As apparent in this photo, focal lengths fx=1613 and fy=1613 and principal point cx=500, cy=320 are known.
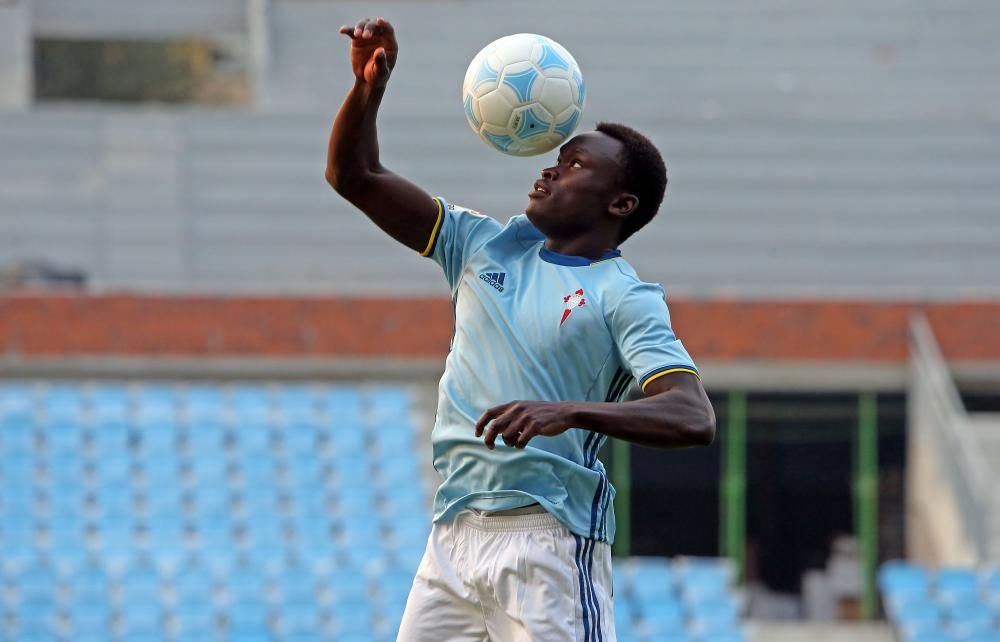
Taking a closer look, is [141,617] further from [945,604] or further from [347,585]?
[945,604]

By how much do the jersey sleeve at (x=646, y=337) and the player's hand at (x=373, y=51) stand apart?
0.88 m

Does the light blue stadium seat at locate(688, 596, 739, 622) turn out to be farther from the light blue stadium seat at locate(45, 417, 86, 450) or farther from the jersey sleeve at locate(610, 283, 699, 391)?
the jersey sleeve at locate(610, 283, 699, 391)

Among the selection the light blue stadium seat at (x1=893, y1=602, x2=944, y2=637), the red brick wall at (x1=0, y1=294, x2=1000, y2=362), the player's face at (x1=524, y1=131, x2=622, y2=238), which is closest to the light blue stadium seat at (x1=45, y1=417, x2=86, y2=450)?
the red brick wall at (x1=0, y1=294, x2=1000, y2=362)

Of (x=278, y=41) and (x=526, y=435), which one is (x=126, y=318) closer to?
(x=278, y=41)

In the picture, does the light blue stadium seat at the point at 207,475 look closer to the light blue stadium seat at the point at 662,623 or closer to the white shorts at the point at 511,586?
the light blue stadium seat at the point at 662,623

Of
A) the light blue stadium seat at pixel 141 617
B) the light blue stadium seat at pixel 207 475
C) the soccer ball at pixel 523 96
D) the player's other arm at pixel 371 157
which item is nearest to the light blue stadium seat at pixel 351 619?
the light blue stadium seat at pixel 141 617

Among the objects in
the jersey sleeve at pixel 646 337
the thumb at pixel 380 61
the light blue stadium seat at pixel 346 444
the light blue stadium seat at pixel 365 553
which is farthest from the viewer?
the light blue stadium seat at pixel 346 444

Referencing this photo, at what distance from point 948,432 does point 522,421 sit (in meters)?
12.7

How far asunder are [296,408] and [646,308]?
42.1ft

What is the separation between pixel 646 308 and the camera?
409cm

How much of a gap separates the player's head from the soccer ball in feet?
0.51

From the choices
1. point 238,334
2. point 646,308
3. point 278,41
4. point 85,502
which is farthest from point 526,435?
point 278,41

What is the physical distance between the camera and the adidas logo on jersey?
14.1 ft

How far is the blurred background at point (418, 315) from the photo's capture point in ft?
48.2
